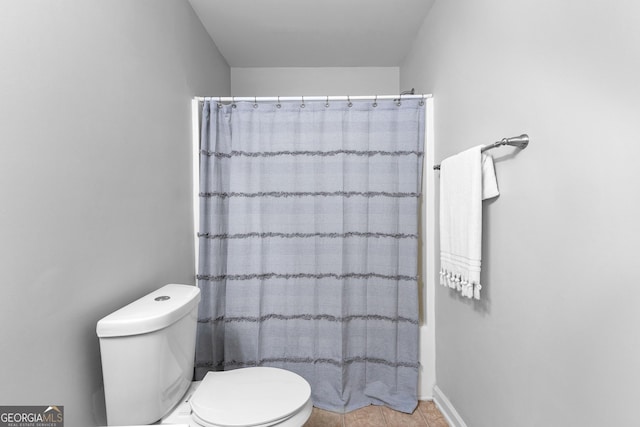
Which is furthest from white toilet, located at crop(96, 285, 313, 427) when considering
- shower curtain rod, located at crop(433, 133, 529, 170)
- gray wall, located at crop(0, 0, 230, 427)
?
shower curtain rod, located at crop(433, 133, 529, 170)

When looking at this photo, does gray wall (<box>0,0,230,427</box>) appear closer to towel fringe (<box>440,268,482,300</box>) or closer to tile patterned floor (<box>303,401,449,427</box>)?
tile patterned floor (<box>303,401,449,427</box>)

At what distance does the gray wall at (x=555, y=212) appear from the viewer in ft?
2.51

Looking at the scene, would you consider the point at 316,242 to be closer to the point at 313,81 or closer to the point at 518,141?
the point at 518,141

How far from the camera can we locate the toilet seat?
1.18 m

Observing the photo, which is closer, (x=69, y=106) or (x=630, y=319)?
(x=630, y=319)

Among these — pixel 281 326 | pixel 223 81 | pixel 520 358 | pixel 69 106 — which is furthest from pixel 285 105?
pixel 520 358

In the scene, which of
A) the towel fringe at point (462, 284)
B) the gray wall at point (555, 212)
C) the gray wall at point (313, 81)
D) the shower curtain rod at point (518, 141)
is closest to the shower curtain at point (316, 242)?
the towel fringe at point (462, 284)

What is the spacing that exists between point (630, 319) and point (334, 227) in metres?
1.40

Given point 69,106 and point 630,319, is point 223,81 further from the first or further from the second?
point 630,319

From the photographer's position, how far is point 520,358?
3.81 ft

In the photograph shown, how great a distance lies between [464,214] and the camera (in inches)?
55.8

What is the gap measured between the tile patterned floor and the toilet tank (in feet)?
3.09

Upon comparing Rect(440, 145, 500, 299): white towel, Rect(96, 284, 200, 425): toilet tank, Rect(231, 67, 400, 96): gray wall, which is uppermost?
Rect(231, 67, 400, 96): gray wall

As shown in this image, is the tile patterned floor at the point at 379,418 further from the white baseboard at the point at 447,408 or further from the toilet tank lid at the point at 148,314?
the toilet tank lid at the point at 148,314
